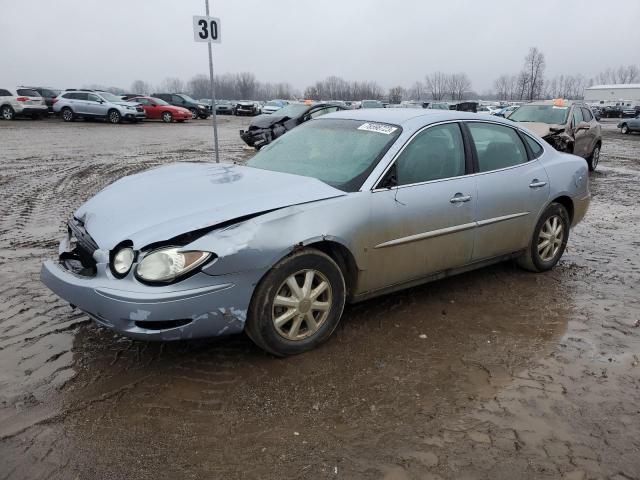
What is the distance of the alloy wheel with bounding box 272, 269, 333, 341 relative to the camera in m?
3.28

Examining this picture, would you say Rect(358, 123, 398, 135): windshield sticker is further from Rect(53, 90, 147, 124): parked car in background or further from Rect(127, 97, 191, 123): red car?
Rect(127, 97, 191, 123): red car

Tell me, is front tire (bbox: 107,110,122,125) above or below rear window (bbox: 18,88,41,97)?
below

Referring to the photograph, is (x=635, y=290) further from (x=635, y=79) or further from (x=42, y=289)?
(x=635, y=79)

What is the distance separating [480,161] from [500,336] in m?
1.48

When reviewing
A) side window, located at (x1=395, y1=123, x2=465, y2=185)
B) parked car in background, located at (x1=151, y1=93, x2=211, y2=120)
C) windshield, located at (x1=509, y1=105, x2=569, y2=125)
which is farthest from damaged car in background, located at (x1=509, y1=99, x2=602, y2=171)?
parked car in background, located at (x1=151, y1=93, x2=211, y2=120)

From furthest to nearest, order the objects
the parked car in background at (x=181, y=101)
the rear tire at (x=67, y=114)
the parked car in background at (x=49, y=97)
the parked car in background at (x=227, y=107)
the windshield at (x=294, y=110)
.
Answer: the parked car in background at (x=227, y=107) → the parked car in background at (x=181, y=101) → the parked car in background at (x=49, y=97) → the rear tire at (x=67, y=114) → the windshield at (x=294, y=110)

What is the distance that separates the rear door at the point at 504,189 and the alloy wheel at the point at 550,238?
0.28 meters

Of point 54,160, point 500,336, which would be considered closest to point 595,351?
point 500,336

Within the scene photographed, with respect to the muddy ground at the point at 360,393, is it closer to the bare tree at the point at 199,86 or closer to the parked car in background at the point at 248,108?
the parked car in background at the point at 248,108

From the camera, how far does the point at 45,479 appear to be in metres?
2.33

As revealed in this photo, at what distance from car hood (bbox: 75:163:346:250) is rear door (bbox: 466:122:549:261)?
149 cm

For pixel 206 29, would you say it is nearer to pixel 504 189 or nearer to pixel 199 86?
pixel 504 189

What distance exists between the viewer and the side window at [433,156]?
153 inches

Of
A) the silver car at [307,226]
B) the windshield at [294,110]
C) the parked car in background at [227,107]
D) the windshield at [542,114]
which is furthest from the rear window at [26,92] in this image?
the silver car at [307,226]
